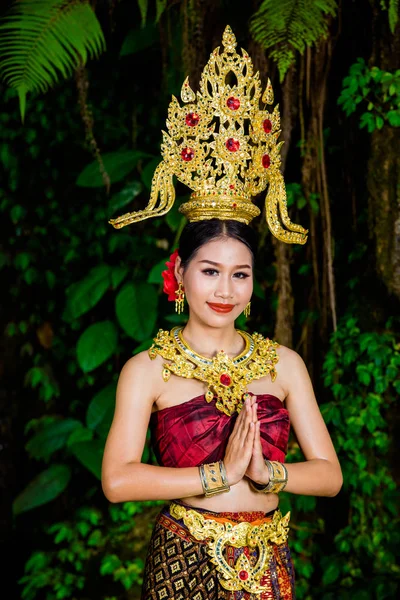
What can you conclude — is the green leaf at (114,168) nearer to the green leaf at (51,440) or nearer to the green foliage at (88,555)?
the green leaf at (51,440)

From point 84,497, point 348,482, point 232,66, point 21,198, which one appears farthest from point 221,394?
point 21,198

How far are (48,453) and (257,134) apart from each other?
6.75 feet

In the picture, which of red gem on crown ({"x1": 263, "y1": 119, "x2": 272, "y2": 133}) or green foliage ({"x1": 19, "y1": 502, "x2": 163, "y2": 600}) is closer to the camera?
red gem on crown ({"x1": 263, "y1": 119, "x2": 272, "y2": 133})

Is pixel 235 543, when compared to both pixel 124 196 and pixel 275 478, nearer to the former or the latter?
pixel 275 478

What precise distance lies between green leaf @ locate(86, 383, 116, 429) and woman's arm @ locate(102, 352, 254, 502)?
1.34 metres

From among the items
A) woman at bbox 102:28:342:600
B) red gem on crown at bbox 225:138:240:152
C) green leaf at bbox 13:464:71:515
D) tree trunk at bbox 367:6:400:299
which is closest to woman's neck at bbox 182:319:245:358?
woman at bbox 102:28:342:600

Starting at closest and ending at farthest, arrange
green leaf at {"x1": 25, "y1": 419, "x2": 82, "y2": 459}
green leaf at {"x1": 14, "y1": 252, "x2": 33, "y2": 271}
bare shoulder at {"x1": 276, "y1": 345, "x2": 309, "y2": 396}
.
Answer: bare shoulder at {"x1": 276, "y1": 345, "x2": 309, "y2": 396}
green leaf at {"x1": 25, "y1": 419, "x2": 82, "y2": 459}
green leaf at {"x1": 14, "y1": 252, "x2": 33, "y2": 271}

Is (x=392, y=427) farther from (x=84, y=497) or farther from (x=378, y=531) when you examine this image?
(x=84, y=497)

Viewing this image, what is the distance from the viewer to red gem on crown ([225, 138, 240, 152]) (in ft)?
6.27

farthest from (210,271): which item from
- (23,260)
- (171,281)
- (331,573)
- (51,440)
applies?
(23,260)

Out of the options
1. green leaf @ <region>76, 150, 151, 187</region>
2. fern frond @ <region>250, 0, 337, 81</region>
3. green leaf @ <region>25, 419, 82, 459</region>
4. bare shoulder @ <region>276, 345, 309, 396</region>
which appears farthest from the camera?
green leaf @ <region>25, 419, 82, 459</region>

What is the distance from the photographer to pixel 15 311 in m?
3.90

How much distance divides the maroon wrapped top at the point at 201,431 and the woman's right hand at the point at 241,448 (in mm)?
75

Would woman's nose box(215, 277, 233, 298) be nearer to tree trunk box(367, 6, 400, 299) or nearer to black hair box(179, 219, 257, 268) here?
black hair box(179, 219, 257, 268)
